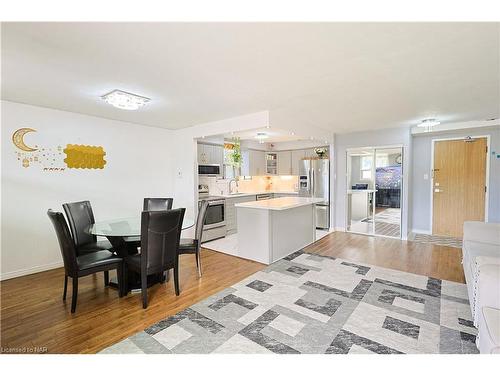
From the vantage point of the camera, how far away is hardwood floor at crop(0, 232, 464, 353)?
2.11 meters

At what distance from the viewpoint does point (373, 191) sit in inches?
231

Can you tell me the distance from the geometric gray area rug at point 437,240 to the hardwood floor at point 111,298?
1.34ft

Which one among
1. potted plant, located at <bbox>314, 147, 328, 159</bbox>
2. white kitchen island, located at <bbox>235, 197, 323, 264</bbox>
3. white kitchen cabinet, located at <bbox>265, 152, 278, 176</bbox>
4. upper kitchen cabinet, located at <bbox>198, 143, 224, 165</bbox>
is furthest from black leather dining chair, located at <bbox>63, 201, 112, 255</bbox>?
potted plant, located at <bbox>314, 147, 328, 159</bbox>

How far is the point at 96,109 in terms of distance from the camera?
370 centimetres

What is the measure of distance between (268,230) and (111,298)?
2.21m

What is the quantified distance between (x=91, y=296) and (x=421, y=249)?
17.1ft

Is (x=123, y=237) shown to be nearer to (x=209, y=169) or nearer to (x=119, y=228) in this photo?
(x=119, y=228)

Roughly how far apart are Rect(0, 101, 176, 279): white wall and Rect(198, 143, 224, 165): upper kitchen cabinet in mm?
984

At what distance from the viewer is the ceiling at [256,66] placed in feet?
5.65

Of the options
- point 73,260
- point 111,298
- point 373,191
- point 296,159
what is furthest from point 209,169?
point 373,191

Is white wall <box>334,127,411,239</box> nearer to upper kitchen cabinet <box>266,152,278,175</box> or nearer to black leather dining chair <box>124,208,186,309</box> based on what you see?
upper kitchen cabinet <box>266,152,278,175</box>
